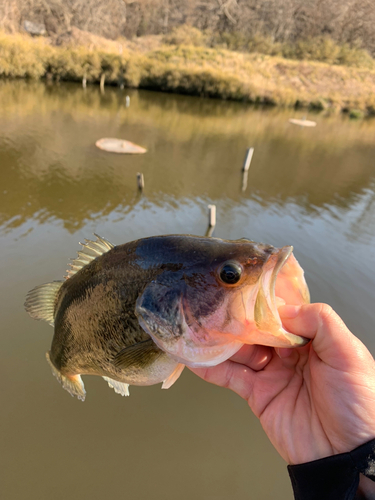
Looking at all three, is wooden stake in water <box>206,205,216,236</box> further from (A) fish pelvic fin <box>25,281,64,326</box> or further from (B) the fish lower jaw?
(B) the fish lower jaw

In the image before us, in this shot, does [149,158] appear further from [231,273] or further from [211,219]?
[231,273]

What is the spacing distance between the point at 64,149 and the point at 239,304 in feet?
51.2

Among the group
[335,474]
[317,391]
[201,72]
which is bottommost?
[335,474]

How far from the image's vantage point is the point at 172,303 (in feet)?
5.42

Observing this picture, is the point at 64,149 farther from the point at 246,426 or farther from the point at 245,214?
the point at 246,426

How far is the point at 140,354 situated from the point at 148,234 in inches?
311

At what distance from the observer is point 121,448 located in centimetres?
421

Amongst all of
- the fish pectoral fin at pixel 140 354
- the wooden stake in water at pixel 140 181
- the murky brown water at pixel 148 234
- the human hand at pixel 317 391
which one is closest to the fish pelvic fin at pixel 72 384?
the fish pectoral fin at pixel 140 354

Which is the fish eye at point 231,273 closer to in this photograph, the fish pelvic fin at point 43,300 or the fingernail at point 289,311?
the fingernail at point 289,311

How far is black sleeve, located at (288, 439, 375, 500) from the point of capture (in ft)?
5.08

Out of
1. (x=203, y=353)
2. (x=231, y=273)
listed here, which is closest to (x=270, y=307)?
(x=231, y=273)

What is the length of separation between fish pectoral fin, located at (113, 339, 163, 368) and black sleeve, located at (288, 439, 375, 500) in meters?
1.15

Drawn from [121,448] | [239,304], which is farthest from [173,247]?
[121,448]

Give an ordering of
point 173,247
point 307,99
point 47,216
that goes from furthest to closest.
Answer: point 307,99 < point 47,216 < point 173,247
